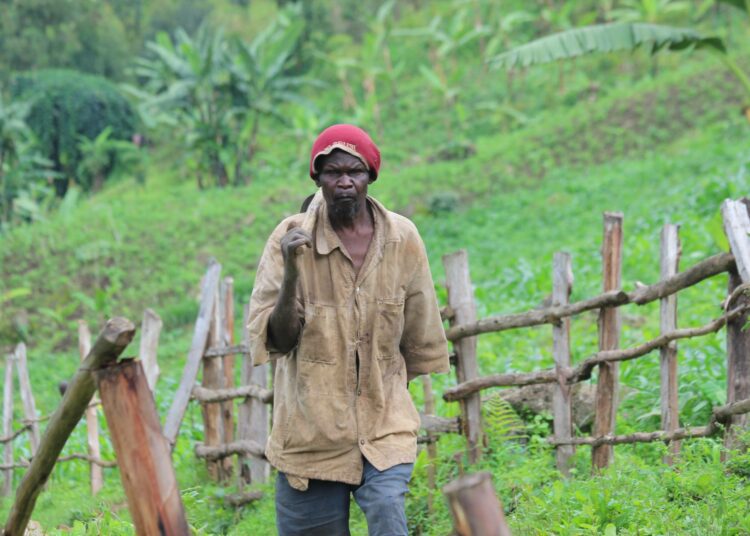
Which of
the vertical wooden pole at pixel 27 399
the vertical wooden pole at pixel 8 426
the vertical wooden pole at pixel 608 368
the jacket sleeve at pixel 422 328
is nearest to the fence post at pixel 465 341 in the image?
the vertical wooden pole at pixel 608 368

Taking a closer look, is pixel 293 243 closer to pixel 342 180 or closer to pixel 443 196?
pixel 342 180

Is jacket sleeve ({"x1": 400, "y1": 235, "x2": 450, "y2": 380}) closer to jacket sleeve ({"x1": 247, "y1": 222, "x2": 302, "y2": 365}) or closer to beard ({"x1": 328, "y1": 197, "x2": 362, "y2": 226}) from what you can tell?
beard ({"x1": 328, "y1": 197, "x2": 362, "y2": 226})

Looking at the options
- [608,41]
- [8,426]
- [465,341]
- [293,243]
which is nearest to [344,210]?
[293,243]

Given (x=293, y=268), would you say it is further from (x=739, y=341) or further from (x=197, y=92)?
(x=197, y=92)

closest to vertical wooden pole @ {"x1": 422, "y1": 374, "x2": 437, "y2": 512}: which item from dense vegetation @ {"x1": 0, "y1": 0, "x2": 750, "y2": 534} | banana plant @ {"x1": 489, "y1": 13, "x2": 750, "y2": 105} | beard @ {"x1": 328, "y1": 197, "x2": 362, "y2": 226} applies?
dense vegetation @ {"x1": 0, "y1": 0, "x2": 750, "y2": 534}

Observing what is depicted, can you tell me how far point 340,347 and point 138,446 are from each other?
50.0 inches

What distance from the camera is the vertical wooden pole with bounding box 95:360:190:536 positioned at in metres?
2.15

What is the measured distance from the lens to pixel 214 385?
6.02m

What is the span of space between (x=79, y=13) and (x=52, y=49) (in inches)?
59.0

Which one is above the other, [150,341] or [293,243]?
[293,243]

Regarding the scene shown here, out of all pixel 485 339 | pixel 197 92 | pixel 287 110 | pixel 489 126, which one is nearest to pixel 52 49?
pixel 287 110

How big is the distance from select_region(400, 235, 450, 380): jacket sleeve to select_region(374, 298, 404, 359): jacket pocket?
72 mm

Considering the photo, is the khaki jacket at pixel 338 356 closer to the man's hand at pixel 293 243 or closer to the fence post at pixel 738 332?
the man's hand at pixel 293 243

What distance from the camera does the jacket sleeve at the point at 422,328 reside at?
349 cm
